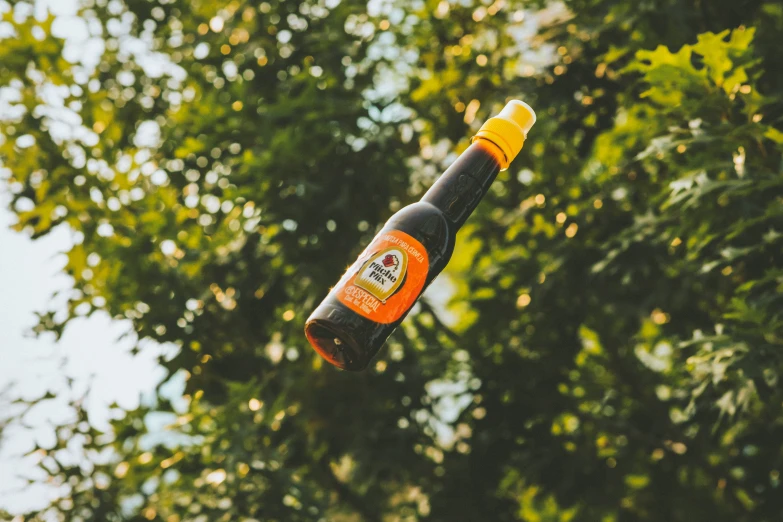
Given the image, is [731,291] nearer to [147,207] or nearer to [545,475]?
[545,475]

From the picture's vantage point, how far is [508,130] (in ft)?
4.29

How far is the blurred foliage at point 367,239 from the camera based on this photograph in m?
2.88

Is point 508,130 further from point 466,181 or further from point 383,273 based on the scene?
point 383,273

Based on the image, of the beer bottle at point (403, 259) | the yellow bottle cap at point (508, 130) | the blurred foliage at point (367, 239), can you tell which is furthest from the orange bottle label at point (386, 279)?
the blurred foliage at point (367, 239)

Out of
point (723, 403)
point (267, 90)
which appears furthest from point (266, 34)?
point (723, 403)

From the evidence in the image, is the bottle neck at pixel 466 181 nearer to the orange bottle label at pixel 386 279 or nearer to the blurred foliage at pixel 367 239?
the orange bottle label at pixel 386 279

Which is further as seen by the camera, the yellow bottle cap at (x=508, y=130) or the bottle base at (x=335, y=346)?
the yellow bottle cap at (x=508, y=130)

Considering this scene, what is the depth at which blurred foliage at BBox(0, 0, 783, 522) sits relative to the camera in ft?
9.44

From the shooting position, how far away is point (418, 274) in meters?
1.26

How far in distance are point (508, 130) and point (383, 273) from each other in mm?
355

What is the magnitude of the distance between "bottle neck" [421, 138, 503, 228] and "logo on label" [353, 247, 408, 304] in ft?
0.44

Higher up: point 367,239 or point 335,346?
point 335,346

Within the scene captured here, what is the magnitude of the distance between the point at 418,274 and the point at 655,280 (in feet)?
7.01

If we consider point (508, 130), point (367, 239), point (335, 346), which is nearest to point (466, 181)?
point (508, 130)
